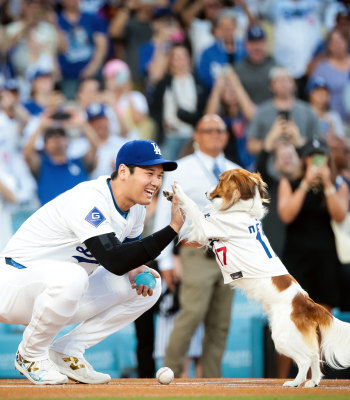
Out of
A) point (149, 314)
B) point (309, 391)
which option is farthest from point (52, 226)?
point (149, 314)

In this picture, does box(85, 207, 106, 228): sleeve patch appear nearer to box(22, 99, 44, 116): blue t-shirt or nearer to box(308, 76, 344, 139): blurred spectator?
box(22, 99, 44, 116): blue t-shirt

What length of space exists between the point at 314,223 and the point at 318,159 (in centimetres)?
60

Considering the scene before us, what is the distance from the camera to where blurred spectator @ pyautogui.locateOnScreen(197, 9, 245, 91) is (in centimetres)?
1105

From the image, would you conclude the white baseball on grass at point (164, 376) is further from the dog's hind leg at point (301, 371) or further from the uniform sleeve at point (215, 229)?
the uniform sleeve at point (215, 229)

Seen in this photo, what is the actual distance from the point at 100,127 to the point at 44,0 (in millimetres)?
3033

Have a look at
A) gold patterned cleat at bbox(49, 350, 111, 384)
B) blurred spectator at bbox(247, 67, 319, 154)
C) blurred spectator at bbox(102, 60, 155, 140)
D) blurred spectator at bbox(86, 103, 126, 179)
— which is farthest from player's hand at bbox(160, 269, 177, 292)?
blurred spectator at bbox(102, 60, 155, 140)

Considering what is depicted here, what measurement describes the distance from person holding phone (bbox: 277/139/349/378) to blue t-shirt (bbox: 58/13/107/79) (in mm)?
5077

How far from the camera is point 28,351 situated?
492 centimetres

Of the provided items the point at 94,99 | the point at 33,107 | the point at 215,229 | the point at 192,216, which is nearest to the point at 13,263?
the point at 192,216

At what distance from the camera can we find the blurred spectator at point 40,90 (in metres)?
10.2

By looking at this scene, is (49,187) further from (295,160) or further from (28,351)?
(28,351)

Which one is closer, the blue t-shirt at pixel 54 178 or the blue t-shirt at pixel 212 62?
the blue t-shirt at pixel 54 178

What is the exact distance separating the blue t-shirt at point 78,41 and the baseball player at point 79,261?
6410 mm

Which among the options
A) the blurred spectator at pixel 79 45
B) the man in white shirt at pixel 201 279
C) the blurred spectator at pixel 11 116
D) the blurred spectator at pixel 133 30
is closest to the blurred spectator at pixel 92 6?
the blurred spectator at pixel 79 45
